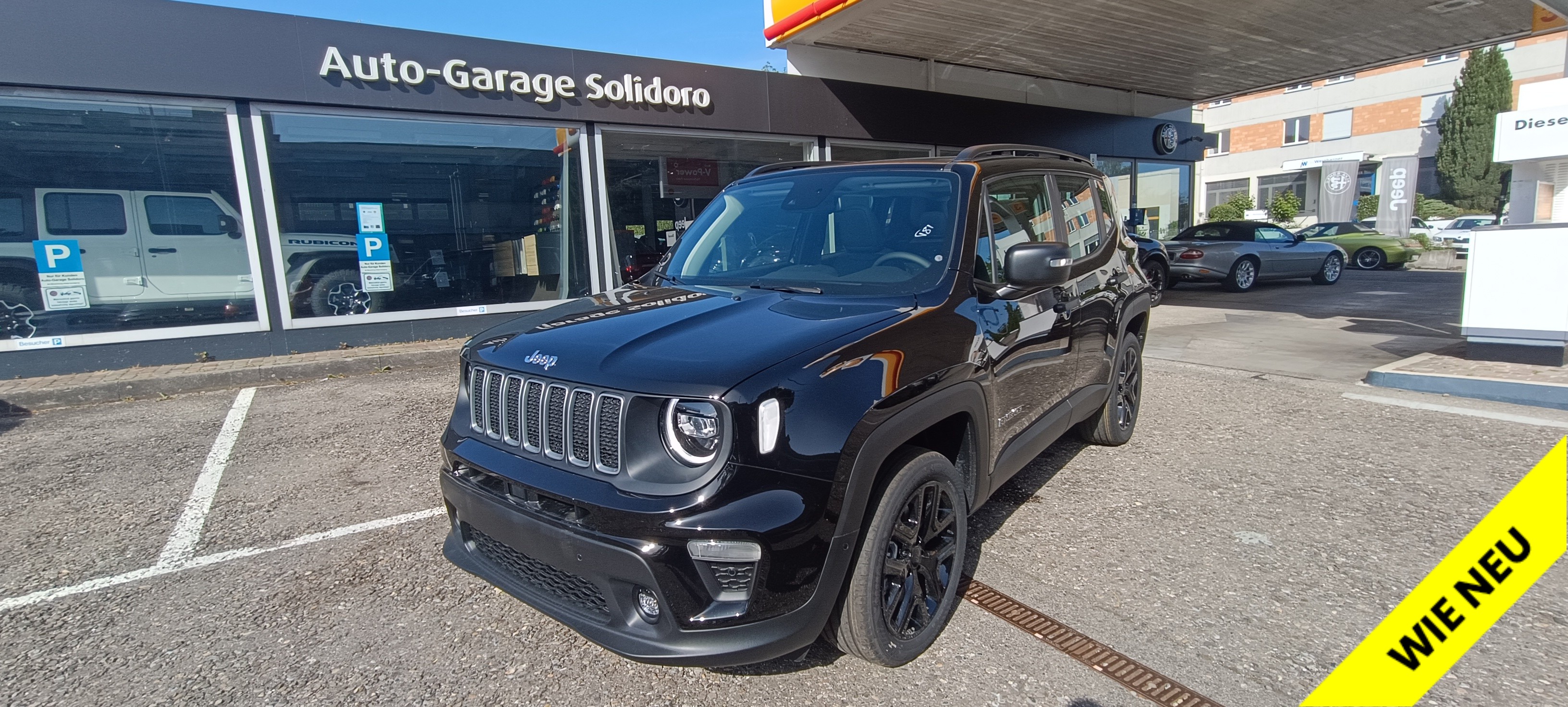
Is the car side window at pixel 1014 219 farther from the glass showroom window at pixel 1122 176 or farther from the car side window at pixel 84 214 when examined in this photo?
the glass showroom window at pixel 1122 176

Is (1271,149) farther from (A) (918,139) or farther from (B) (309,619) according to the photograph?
(B) (309,619)

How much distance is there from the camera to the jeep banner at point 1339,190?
33812 mm

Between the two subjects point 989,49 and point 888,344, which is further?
point 989,49

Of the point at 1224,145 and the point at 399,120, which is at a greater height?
the point at 1224,145

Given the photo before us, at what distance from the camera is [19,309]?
7.54m

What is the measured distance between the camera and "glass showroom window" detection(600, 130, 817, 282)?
1084cm

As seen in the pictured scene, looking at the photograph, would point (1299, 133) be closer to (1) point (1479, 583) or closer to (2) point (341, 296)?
(2) point (341, 296)

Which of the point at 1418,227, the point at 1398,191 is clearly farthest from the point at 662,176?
the point at 1418,227

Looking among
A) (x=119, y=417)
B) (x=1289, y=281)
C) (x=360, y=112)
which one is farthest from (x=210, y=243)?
(x=1289, y=281)

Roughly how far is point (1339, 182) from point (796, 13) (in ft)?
111

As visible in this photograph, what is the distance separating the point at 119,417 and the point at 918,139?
1134 cm

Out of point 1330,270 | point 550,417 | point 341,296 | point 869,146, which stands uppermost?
point 869,146

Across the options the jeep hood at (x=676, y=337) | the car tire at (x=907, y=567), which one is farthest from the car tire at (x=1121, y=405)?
the jeep hood at (x=676, y=337)

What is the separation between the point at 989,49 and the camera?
42.0 ft
